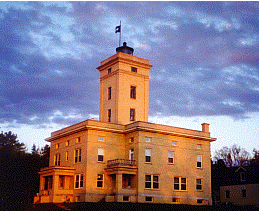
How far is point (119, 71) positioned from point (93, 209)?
70.5ft

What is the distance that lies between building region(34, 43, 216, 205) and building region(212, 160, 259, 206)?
30.8 ft

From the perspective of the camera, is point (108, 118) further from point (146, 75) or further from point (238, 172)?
point (238, 172)

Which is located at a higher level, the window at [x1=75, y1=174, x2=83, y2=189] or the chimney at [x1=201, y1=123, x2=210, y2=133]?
the chimney at [x1=201, y1=123, x2=210, y2=133]

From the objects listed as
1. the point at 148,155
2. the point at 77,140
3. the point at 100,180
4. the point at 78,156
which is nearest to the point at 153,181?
the point at 148,155

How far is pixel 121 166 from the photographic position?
3959cm

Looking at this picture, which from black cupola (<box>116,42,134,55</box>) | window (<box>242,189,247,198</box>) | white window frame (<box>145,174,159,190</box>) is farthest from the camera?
window (<box>242,189,247,198</box>)

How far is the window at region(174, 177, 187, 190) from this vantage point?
4412 centimetres

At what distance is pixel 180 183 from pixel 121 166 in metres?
9.29

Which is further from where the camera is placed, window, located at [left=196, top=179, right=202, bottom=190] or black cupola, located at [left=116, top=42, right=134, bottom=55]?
black cupola, located at [left=116, top=42, right=134, bottom=55]

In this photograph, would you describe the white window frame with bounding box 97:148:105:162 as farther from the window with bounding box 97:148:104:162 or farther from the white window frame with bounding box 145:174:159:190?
the white window frame with bounding box 145:174:159:190

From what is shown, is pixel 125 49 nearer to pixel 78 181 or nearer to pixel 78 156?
pixel 78 156

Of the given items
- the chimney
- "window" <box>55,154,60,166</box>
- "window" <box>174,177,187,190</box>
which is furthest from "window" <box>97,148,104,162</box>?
the chimney

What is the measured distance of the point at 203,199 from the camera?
45.9m

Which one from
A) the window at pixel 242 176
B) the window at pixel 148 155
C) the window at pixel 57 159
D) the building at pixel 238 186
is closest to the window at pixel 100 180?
the window at pixel 148 155
